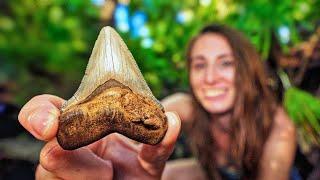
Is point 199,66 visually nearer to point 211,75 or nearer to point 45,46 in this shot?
point 211,75

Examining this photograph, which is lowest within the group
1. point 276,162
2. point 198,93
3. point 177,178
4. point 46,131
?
point 177,178

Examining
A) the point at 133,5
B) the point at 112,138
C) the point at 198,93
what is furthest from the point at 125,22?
the point at 112,138

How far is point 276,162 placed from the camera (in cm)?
203

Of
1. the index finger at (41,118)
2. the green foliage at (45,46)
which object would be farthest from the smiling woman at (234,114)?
the index finger at (41,118)

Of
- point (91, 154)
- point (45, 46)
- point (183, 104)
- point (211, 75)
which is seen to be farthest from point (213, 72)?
point (91, 154)

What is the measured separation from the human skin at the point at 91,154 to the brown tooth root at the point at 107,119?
0.02 m

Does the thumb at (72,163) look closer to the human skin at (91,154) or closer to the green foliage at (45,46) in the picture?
the human skin at (91,154)

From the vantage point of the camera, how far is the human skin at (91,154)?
77 cm

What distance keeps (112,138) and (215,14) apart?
5.10 feet

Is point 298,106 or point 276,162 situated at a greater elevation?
point 298,106

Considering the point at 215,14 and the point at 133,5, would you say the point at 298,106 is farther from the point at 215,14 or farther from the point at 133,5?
the point at 133,5

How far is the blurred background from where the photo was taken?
2.26m

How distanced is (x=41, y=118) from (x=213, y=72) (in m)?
1.36

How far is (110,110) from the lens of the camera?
2.44 ft
